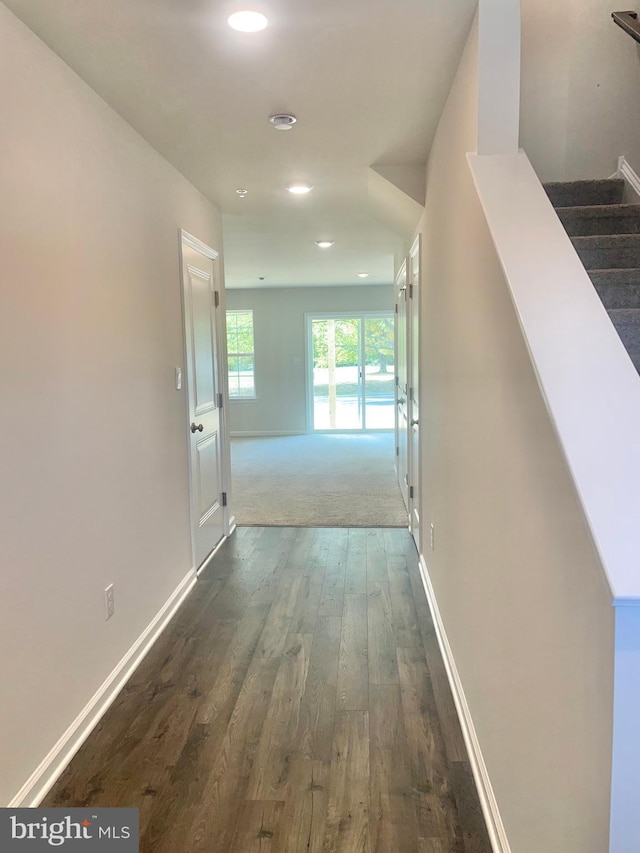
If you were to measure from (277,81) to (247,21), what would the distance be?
1.35 feet

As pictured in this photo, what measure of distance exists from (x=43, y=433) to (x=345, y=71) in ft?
5.49

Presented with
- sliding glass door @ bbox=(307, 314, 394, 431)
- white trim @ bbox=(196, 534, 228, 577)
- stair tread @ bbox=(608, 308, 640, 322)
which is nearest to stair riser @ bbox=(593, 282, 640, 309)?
stair tread @ bbox=(608, 308, 640, 322)

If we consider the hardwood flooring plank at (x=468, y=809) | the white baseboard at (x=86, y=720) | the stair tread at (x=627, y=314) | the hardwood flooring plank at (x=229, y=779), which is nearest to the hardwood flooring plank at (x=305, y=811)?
the hardwood flooring plank at (x=229, y=779)

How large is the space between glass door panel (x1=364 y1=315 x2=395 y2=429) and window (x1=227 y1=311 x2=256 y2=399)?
1924mm

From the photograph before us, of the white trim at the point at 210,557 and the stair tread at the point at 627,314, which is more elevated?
the stair tread at the point at 627,314

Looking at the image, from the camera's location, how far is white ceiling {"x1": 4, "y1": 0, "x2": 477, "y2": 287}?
171 centimetres

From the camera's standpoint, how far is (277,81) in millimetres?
2139

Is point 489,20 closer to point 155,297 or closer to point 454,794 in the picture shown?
point 155,297

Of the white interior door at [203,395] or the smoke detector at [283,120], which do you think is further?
the white interior door at [203,395]

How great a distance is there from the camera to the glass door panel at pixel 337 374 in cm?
923

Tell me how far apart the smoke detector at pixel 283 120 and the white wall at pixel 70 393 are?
64 centimetres

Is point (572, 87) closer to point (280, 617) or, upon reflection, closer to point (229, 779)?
point (280, 617)

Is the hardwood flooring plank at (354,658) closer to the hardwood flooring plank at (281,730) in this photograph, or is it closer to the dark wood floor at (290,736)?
the dark wood floor at (290,736)

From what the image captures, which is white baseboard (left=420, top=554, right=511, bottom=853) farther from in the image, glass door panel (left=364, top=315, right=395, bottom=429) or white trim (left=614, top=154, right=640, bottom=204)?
glass door panel (left=364, top=315, right=395, bottom=429)
